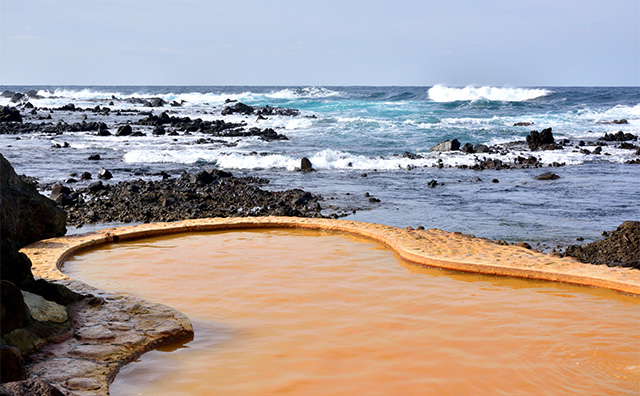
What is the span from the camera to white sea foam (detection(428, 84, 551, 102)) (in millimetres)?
61459

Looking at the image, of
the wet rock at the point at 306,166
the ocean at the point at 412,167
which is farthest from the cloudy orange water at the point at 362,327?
the wet rock at the point at 306,166

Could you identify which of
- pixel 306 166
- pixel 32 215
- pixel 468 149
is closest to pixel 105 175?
pixel 306 166

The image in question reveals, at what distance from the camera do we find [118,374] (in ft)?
14.9

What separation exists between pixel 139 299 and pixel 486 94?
63.5 metres

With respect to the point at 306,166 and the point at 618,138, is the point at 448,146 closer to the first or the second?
the point at 306,166

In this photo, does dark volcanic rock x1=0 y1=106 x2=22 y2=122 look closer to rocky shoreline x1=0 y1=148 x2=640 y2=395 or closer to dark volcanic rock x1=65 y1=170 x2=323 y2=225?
dark volcanic rock x1=65 y1=170 x2=323 y2=225

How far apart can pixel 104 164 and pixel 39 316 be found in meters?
15.8

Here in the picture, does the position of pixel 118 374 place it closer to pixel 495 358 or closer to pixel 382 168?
pixel 495 358

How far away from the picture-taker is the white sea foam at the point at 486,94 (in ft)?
202

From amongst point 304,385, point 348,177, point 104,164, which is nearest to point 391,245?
point 304,385

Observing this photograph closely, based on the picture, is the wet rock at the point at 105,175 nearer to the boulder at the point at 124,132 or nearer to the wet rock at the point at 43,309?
the wet rock at the point at 43,309

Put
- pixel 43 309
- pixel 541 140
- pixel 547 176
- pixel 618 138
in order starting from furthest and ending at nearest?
1. pixel 618 138
2. pixel 541 140
3. pixel 547 176
4. pixel 43 309

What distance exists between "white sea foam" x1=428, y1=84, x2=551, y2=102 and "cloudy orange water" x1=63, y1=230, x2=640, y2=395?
2223 inches

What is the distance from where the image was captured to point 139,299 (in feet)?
19.1
